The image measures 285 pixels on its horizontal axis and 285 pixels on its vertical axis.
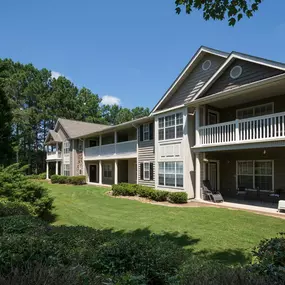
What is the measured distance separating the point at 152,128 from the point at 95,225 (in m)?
10.3

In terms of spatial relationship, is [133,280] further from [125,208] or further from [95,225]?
[125,208]

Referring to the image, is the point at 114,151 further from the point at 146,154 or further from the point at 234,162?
the point at 234,162

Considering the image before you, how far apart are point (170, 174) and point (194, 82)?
6317mm

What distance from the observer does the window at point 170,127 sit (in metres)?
15.2

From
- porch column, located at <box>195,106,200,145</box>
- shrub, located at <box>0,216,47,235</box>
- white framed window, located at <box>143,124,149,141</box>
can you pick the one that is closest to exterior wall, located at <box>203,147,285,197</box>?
porch column, located at <box>195,106,200,145</box>

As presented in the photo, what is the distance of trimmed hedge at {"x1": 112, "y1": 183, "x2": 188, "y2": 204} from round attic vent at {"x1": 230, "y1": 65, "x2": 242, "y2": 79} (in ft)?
23.7

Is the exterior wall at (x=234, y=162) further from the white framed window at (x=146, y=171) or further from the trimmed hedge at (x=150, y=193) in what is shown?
the white framed window at (x=146, y=171)

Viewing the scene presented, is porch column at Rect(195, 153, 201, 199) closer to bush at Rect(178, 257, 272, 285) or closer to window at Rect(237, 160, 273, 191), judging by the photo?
window at Rect(237, 160, 273, 191)

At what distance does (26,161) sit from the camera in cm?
4356

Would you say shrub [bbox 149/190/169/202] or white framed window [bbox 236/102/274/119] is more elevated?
white framed window [bbox 236/102/274/119]

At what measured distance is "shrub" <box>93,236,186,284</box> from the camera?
3367 millimetres

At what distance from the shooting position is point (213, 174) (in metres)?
15.9

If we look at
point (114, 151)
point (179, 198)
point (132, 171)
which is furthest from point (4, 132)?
point (132, 171)

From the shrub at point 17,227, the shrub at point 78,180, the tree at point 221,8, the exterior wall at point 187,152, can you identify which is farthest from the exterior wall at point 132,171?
the tree at point 221,8
